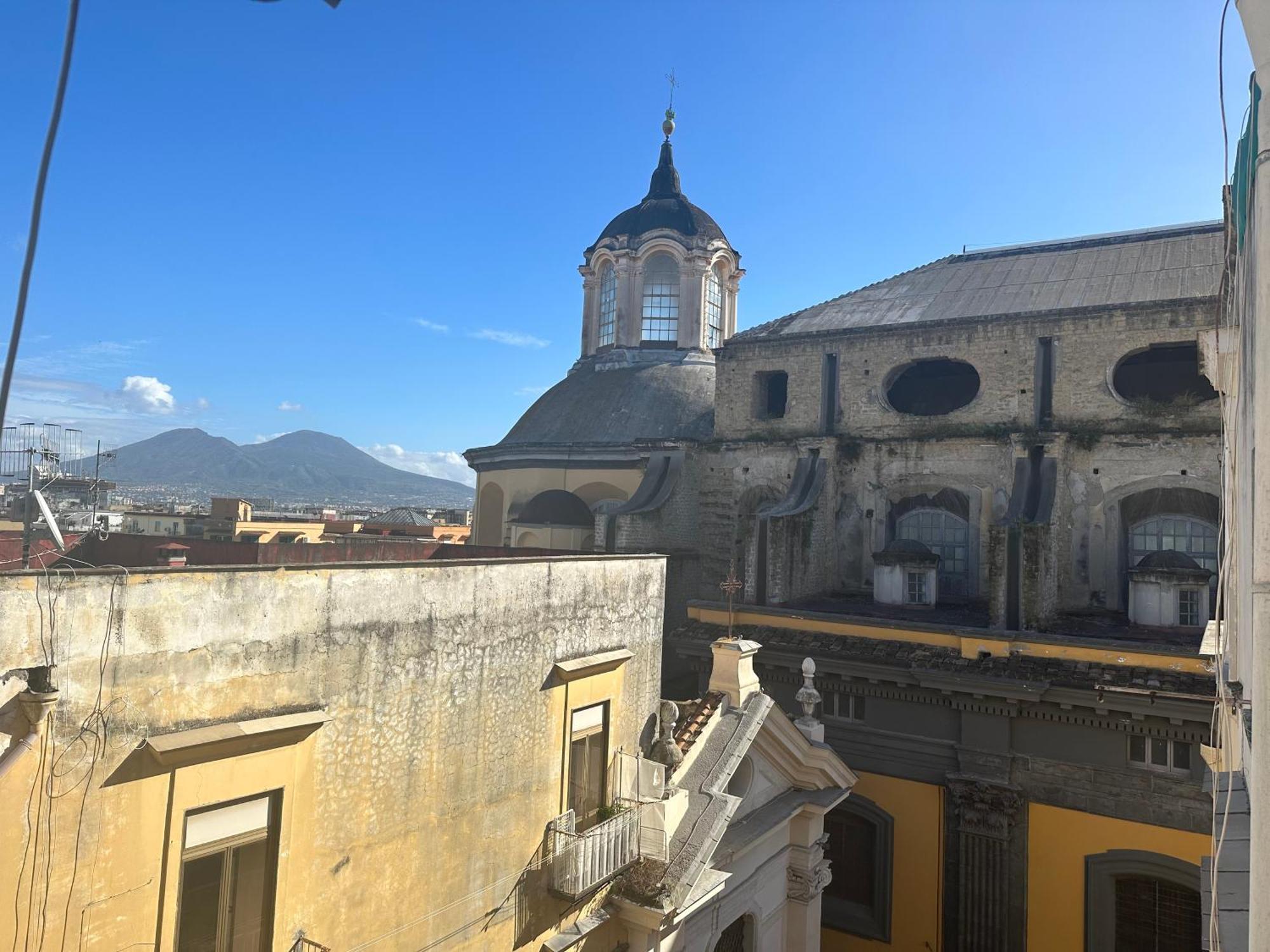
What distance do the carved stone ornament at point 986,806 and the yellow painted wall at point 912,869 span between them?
472mm

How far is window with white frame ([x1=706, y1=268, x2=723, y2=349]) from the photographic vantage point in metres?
29.5

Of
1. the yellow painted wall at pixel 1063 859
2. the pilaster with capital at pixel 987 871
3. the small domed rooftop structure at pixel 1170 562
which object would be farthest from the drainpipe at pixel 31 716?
the small domed rooftop structure at pixel 1170 562

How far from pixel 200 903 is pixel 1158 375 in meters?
21.3

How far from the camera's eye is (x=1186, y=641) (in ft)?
49.5

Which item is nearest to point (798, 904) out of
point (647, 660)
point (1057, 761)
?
point (647, 660)

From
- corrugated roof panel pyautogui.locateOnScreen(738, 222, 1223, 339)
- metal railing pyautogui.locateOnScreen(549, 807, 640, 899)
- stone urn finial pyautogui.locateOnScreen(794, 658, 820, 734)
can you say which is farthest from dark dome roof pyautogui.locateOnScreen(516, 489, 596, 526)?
metal railing pyautogui.locateOnScreen(549, 807, 640, 899)

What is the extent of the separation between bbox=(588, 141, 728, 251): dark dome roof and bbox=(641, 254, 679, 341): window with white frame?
49.3 inches

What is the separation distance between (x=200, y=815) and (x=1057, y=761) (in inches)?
558

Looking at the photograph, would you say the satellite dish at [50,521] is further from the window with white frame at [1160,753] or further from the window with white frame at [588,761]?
the window with white frame at [1160,753]

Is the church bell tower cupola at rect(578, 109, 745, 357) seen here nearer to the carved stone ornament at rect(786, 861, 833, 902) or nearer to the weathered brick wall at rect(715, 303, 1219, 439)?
the weathered brick wall at rect(715, 303, 1219, 439)

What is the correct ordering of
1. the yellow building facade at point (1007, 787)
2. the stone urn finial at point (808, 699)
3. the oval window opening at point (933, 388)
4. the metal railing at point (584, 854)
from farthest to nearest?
the oval window opening at point (933, 388)
the yellow building facade at point (1007, 787)
the stone urn finial at point (808, 699)
the metal railing at point (584, 854)

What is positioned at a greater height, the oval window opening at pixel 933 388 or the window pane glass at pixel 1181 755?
the oval window opening at pixel 933 388

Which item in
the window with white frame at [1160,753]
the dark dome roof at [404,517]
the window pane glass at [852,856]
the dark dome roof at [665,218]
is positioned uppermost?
the dark dome roof at [665,218]

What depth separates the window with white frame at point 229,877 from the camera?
5230 millimetres
